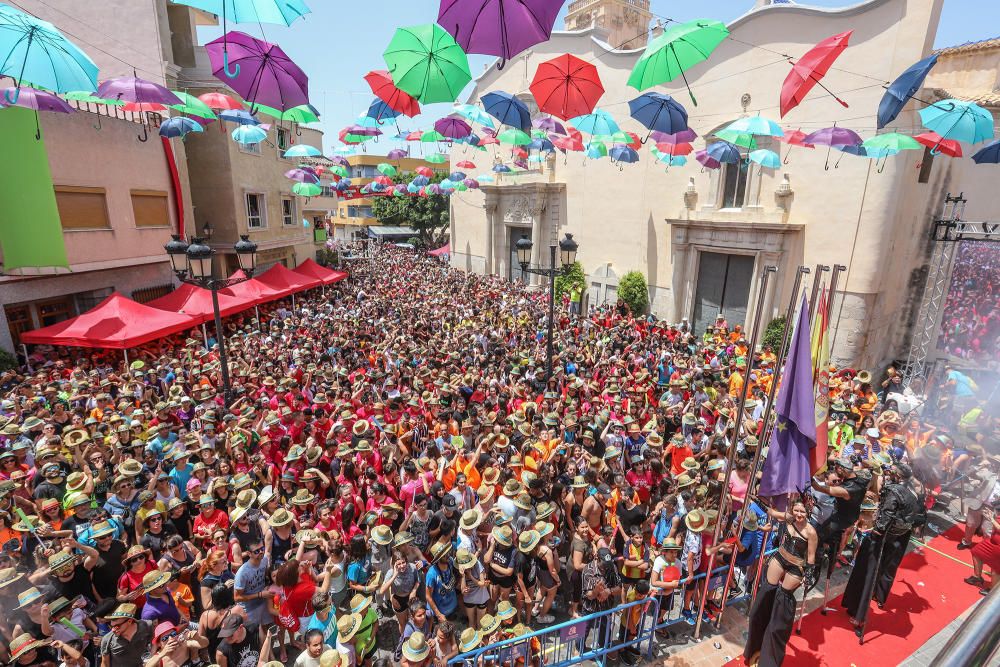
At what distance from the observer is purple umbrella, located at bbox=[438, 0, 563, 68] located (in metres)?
5.72

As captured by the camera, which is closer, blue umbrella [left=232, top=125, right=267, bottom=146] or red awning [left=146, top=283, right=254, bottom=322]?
blue umbrella [left=232, top=125, right=267, bottom=146]

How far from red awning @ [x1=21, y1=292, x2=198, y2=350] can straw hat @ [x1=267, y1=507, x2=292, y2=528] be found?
910 centimetres

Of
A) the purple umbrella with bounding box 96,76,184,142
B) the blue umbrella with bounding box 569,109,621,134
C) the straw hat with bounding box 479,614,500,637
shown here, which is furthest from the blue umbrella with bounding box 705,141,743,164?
the purple umbrella with bounding box 96,76,184,142

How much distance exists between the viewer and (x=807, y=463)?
204 inches

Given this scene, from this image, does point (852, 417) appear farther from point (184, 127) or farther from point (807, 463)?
point (184, 127)

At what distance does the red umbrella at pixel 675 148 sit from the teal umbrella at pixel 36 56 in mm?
13368

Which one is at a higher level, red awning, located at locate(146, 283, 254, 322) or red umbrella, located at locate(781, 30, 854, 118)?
red umbrella, located at locate(781, 30, 854, 118)

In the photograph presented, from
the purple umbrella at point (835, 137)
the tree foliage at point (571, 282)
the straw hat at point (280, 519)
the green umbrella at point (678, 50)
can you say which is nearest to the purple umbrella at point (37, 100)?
the straw hat at point (280, 519)

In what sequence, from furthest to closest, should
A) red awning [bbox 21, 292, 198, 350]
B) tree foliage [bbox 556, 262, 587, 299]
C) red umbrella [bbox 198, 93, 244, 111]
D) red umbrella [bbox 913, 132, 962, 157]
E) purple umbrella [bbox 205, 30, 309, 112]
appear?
tree foliage [bbox 556, 262, 587, 299], red umbrella [bbox 198, 93, 244, 111], red awning [bbox 21, 292, 198, 350], red umbrella [bbox 913, 132, 962, 157], purple umbrella [bbox 205, 30, 309, 112]

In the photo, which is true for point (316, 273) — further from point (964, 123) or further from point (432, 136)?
point (964, 123)

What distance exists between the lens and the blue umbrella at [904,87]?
845 cm

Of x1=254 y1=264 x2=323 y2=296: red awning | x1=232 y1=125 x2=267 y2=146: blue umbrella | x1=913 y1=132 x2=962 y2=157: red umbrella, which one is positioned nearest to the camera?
x1=913 y1=132 x2=962 y2=157: red umbrella

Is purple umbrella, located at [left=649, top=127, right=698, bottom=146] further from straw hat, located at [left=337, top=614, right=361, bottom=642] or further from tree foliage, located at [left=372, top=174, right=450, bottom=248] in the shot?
tree foliage, located at [left=372, top=174, right=450, bottom=248]

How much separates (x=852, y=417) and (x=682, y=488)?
591 centimetres
